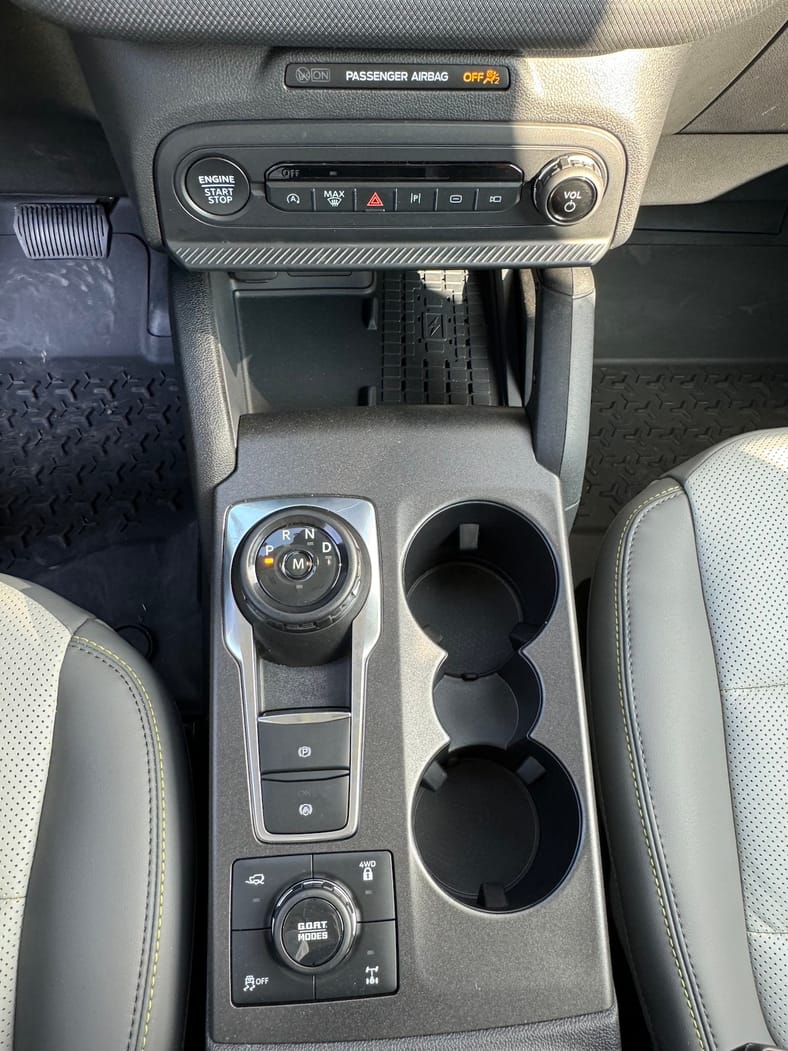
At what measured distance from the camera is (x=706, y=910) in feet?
2.51

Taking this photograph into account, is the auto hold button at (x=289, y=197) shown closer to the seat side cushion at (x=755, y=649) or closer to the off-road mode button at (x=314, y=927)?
the seat side cushion at (x=755, y=649)

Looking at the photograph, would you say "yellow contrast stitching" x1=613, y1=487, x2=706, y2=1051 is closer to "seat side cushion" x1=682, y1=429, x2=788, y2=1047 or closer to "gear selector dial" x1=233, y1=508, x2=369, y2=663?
"seat side cushion" x1=682, y1=429, x2=788, y2=1047

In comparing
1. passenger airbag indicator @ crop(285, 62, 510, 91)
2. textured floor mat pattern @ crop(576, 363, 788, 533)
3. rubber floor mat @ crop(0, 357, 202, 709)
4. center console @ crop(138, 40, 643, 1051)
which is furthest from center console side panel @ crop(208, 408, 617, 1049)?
textured floor mat pattern @ crop(576, 363, 788, 533)

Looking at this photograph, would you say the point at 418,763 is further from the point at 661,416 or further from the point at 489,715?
the point at 661,416

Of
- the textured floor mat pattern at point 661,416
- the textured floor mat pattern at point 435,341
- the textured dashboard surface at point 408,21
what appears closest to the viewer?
the textured dashboard surface at point 408,21

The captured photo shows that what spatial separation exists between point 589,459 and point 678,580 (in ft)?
2.25

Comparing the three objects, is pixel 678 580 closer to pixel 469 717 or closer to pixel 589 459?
pixel 469 717

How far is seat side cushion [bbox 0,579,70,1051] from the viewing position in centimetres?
72

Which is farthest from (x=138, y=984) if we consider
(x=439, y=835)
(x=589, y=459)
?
(x=589, y=459)

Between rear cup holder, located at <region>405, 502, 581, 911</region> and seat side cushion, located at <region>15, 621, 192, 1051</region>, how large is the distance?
0.85 ft

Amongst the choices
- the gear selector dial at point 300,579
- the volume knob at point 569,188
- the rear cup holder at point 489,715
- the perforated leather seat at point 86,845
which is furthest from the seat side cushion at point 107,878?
the volume knob at point 569,188

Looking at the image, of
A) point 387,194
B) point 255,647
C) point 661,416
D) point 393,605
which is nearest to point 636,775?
point 393,605

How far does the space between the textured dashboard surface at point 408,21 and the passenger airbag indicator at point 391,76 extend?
3cm

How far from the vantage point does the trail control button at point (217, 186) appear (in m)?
0.75
